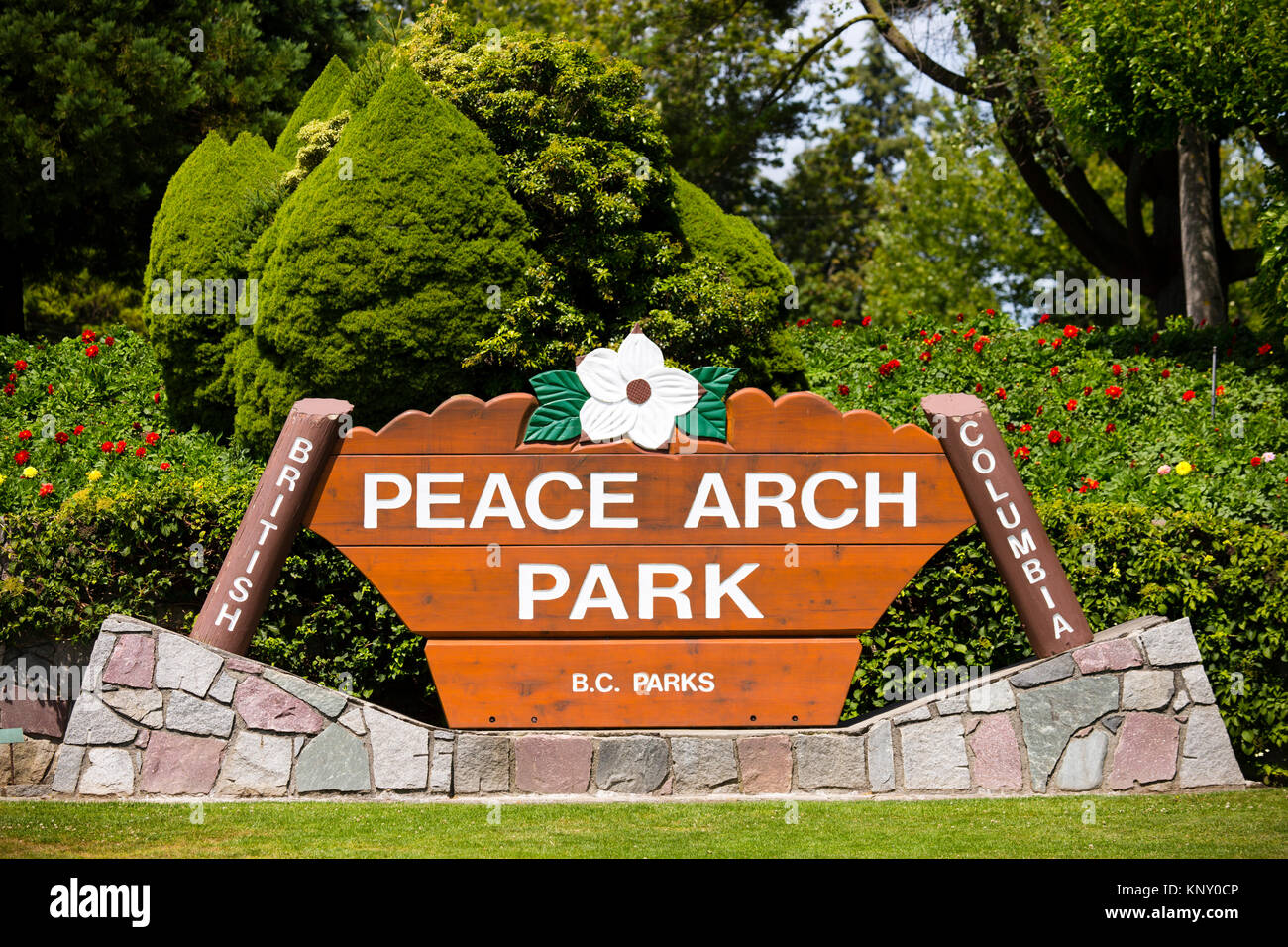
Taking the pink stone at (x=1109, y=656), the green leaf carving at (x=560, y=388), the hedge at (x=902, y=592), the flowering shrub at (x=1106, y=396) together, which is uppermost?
the flowering shrub at (x=1106, y=396)

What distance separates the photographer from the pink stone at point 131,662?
6.05 m

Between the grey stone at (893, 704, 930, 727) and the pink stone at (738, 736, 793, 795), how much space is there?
1.81 ft

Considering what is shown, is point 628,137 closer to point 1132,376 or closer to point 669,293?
point 669,293

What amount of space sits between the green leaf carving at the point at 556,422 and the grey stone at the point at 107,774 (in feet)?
8.09

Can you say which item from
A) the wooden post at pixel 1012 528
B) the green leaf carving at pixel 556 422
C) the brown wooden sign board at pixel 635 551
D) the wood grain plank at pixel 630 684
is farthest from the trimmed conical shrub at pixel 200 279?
the wooden post at pixel 1012 528

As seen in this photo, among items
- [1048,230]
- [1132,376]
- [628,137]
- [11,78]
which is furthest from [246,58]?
[1048,230]

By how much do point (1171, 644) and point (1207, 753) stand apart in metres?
0.56

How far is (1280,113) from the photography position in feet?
31.7

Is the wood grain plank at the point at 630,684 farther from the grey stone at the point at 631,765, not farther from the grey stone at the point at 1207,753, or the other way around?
the grey stone at the point at 1207,753

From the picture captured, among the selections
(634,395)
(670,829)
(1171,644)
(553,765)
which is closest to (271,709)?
(553,765)

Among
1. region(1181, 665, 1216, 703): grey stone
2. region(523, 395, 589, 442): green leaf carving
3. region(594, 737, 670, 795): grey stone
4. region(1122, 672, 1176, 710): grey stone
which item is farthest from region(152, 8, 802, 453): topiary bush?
region(1181, 665, 1216, 703): grey stone

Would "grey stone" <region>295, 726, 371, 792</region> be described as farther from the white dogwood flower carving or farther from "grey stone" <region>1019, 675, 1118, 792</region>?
"grey stone" <region>1019, 675, 1118, 792</region>

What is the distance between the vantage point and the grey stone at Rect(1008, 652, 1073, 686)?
6.15m

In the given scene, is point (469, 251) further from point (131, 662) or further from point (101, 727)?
point (101, 727)
